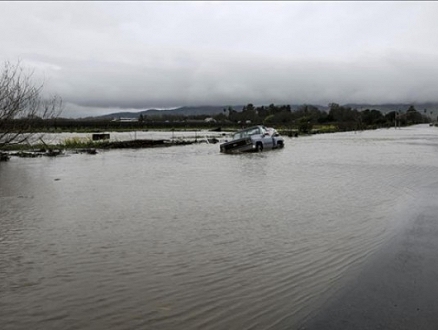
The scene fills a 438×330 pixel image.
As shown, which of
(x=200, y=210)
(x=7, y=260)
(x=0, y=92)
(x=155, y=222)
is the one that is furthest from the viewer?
(x=0, y=92)

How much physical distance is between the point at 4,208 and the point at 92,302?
24.9ft

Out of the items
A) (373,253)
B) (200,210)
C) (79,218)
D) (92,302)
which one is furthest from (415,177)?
(92,302)

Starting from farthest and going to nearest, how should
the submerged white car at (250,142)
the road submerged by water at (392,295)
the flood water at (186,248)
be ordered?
the submerged white car at (250,142)
the flood water at (186,248)
the road submerged by water at (392,295)

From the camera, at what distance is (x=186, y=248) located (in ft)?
25.3

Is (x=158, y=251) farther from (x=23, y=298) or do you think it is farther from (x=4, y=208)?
(x=4, y=208)

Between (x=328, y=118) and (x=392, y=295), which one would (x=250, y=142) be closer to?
(x=392, y=295)

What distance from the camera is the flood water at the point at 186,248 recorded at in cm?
508

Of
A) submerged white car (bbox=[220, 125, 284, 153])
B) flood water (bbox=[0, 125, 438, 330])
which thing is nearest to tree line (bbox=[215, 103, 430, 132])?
submerged white car (bbox=[220, 125, 284, 153])

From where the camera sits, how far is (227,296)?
5.53 meters

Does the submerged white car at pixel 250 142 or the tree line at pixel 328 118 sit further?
the tree line at pixel 328 118

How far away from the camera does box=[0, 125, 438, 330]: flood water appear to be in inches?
200

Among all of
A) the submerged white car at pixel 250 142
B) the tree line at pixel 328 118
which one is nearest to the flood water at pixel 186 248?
the submerged white car at pixel 250 142

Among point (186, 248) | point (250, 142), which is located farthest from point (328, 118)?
point (186, 248)

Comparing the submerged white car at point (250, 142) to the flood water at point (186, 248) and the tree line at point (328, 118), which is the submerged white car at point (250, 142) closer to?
the flood water at point (186, 248)
